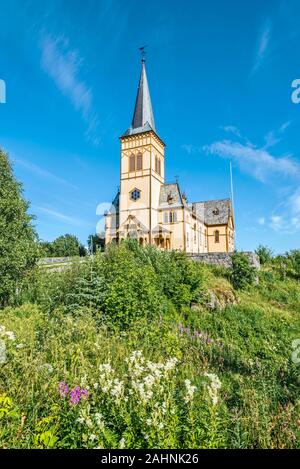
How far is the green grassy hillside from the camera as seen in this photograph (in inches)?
107

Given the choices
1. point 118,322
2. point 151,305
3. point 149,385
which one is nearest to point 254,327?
point 151,305

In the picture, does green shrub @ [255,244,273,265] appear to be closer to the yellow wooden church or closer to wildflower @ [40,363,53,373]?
the yellow wooden church

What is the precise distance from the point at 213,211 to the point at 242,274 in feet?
82.6

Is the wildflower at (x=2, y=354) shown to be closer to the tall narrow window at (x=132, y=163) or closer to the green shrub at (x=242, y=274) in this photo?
the green shrub at (x=242, y=274)

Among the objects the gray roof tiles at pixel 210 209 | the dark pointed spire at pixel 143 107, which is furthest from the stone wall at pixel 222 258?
the dark pointed spire at pixel 143 107

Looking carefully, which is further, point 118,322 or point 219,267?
point 219,267

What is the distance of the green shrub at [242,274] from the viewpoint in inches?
595

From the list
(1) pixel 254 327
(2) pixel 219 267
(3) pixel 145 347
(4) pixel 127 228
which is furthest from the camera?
(4) pixel 127 228

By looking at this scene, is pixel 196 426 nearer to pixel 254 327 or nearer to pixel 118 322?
pixel 118 322

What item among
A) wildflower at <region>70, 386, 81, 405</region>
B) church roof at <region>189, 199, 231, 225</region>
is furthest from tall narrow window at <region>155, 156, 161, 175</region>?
wildflower at <region>70, 386, 81, 405</region>

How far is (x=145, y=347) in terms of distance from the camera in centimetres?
555

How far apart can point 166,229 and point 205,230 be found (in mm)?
10134

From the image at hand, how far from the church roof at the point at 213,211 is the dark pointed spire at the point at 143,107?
12768 millimetres
